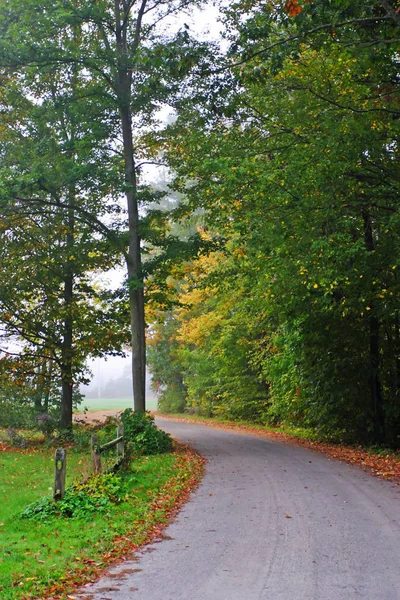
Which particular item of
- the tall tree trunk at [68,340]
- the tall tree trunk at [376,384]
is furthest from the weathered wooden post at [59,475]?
the tall tree trunk at [68,340]

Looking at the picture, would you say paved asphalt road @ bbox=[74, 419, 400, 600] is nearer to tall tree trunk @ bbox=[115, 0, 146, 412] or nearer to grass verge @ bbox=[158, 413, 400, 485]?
grass verge @ bbox=[158, 413, 400, 485]

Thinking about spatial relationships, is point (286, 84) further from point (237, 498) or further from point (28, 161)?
point (237, 498)

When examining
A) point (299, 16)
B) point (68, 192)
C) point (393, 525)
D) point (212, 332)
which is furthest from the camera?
point (212, 332)

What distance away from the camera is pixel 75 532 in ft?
26.2

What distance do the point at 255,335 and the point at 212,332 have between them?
11.1 ft

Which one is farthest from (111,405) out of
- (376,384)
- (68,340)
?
(376,384)

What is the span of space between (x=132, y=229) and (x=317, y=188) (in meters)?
7.87

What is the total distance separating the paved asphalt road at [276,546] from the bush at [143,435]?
4.72 m

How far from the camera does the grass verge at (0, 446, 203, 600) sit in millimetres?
6125

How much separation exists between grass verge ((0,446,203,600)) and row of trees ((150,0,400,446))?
18.6ft

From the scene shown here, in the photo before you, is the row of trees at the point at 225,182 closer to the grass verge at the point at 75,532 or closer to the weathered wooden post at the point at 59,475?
the grass verge at the point at 75,532

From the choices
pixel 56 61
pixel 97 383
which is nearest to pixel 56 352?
pixel 56 61

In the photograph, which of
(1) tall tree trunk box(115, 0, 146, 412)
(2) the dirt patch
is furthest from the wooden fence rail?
(2) the dirt patch

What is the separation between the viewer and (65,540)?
7625 millimetres
